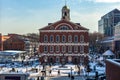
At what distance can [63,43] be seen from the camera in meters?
81.4

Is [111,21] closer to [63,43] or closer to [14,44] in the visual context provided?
[14,44]

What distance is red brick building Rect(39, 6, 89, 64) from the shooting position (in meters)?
80.7

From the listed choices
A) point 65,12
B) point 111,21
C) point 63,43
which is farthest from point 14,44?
point 111,21

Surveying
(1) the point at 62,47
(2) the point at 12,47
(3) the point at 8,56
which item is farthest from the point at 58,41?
(2) the point at 12,47

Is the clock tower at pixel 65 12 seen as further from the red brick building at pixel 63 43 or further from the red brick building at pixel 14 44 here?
the red brick building at pixel 14 44

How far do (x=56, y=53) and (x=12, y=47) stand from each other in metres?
35.9

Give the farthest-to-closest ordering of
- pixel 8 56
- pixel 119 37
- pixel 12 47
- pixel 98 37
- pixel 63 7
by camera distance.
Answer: pixel 98 37
pixel 12 47
pixel 8 56
pixel 63 7
pixel 119 37

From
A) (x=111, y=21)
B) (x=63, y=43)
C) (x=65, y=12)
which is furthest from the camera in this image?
(x=111, y=21)

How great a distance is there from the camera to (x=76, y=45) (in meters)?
81.2

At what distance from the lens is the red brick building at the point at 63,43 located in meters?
80.7

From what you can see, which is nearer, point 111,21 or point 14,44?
point 14,44

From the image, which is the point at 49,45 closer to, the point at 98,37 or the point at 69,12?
the point at 69,12

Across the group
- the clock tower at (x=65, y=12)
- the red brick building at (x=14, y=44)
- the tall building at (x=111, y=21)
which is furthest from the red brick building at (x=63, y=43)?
the tall building at (x=111, y=21)

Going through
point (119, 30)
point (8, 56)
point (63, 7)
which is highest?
point (63, 7)
